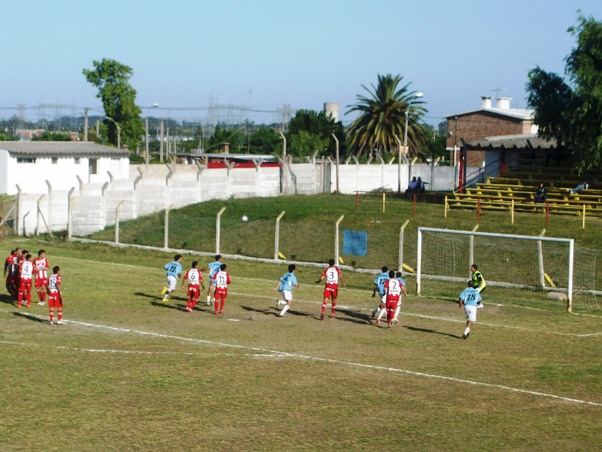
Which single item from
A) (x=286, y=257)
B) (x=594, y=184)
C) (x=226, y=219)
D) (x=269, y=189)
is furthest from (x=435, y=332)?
(x=269, y=189)

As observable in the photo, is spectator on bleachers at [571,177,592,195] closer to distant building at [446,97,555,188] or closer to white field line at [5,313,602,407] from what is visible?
distant building at [446,97,555,188]

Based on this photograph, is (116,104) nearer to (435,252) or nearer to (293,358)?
(435,252)

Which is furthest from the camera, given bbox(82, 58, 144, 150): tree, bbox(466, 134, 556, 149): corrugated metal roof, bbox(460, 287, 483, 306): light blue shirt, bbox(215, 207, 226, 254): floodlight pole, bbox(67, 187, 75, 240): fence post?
bbox(82, 58, 144, 150): tree

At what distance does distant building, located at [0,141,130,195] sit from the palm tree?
91.7 feet

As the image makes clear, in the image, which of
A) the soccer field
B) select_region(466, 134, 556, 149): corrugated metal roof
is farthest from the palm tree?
the soccer field

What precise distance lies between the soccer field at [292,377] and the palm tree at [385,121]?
63.2 meters

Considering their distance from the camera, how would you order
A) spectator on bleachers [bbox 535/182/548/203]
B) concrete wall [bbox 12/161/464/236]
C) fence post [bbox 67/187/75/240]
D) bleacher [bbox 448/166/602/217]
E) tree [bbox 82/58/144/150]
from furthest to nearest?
1. tree [bbox 82/58/144/150]
2. spectator on bleachers [bbox 535/182/548/203]
3. bleacher [bbox 448/166/602/217]
4. concrete wall [bbox 12/161/464/236]
5. fence post [bbox 67/187/75/240]

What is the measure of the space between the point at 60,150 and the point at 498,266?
141 feet

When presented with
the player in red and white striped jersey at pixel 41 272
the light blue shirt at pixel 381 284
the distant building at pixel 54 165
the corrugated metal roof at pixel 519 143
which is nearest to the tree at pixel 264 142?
the distant building at pixel 54 165

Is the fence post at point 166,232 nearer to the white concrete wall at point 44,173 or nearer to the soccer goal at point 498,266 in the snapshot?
the soccer goal at point 498,266

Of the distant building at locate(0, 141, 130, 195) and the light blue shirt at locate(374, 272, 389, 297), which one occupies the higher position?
the distant building at locate(0, 141, 130, 195)

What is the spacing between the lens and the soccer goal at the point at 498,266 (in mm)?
33781

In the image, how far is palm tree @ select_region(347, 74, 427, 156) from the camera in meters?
93.7

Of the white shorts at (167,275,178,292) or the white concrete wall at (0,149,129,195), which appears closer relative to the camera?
the white shorts at (167,275,178,292)
